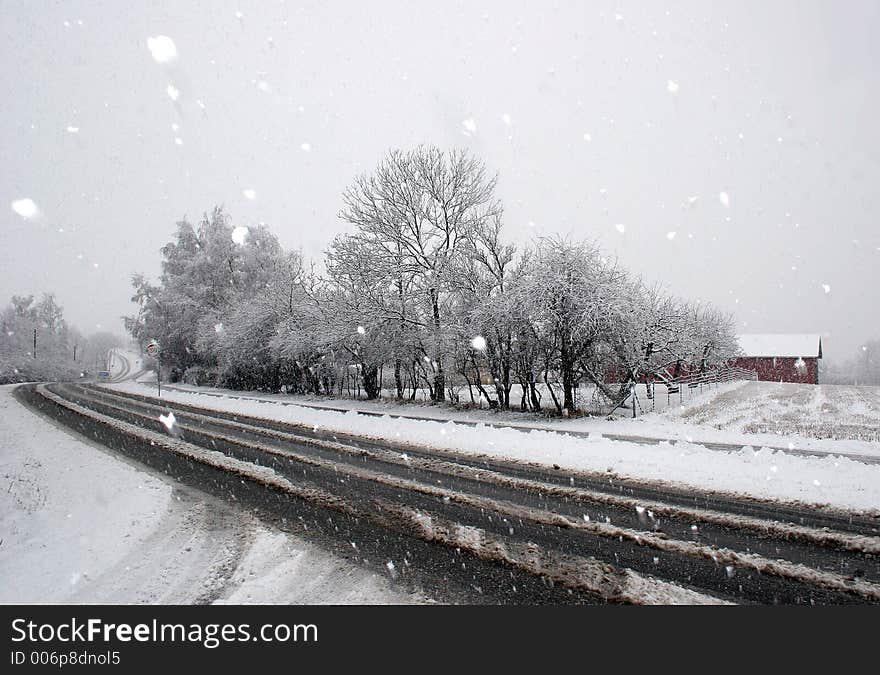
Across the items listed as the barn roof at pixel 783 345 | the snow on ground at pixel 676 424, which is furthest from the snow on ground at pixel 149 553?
the barn roof at pixel 783 345

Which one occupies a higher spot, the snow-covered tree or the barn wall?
the snow-covered tree

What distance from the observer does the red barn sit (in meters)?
63.2

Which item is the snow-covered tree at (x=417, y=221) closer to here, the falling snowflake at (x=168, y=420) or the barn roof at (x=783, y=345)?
the falling snowflake at (x=168, y=420)

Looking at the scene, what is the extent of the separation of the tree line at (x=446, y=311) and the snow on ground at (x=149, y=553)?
12149mm

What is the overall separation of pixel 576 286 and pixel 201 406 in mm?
17048

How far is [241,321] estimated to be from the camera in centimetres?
3092

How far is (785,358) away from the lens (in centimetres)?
6481

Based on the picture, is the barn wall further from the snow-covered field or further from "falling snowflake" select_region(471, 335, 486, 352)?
"falling snowflake" select_region(471, 335, 486, 352)

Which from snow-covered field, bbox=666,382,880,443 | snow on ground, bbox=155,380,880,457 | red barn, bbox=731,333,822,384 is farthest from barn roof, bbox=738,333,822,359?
snow on ground, bbox=155,380,880,457

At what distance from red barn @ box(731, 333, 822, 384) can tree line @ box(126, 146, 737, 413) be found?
147ft

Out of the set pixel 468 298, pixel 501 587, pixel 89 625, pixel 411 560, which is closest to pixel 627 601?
pixel 501 587

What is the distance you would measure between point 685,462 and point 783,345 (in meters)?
75.0

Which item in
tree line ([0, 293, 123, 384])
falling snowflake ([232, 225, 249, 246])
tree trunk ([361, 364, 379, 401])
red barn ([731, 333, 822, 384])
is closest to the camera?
tree trunk ([361, 364, 379, 401])

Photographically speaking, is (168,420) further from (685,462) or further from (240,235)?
(240,235)
